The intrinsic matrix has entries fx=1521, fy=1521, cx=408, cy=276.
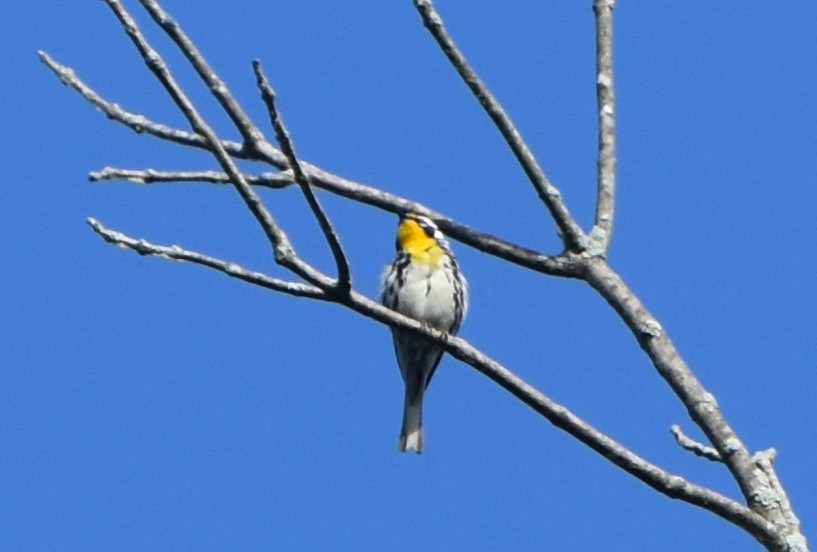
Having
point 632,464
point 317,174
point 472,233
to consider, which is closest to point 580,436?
point 632,464

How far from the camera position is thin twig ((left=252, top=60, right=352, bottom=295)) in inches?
145

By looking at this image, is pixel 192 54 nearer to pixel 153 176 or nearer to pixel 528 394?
pixel 153 176

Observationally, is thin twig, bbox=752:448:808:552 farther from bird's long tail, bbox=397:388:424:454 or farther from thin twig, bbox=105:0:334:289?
bird's long tail, bbox=397:388:424:454

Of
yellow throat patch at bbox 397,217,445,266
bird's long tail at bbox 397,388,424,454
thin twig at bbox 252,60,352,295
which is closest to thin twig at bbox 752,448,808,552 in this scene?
thin twig at bbox 252,60,352,295

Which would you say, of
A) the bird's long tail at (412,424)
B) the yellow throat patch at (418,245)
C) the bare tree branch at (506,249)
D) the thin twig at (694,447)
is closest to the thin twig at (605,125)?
the bare tree branch at (506,249)

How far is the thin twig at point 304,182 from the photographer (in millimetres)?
3678

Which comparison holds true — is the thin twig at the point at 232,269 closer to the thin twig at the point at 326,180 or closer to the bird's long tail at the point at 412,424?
the thin twig at the point at 326,180

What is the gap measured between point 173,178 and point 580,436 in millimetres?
1754

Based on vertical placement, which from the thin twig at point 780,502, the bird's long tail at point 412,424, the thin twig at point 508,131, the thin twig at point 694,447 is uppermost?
the bird's long tail at point 412,424

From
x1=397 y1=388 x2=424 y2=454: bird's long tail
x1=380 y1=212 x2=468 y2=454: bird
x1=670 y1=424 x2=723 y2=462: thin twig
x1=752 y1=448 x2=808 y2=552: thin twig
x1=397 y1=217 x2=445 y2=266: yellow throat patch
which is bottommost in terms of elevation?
x1=752 y1=448 x2=808 y2=552: thin twig

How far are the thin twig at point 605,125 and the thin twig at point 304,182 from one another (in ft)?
3.22

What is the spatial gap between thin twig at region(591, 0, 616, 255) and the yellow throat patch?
379cm

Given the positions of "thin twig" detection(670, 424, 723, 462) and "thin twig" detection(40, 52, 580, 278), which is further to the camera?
"thin twig" detection(40, 52, 580, 278)

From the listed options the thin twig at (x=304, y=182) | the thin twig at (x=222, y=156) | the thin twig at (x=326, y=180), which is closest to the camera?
the thin twig at (x=304, y=182)
